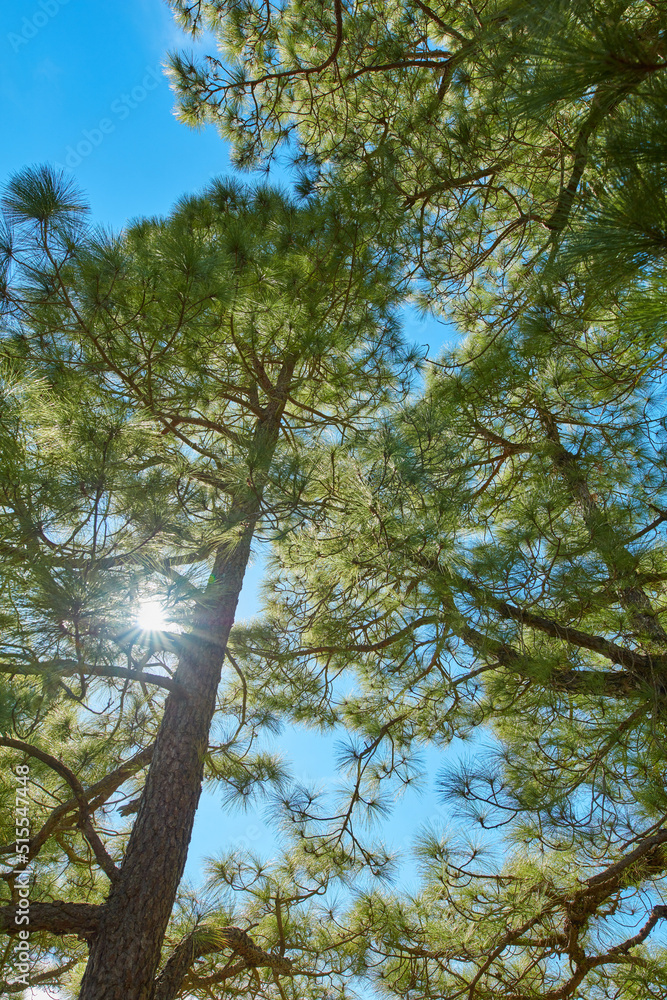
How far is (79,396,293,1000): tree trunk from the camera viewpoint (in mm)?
1873

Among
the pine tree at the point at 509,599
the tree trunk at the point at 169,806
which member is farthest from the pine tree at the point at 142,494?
the pine tree at the point at 509,599

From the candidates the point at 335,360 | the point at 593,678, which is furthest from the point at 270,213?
the point at 593,678

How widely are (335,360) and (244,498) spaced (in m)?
1.17

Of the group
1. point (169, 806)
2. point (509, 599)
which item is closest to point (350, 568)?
point (509, 599)

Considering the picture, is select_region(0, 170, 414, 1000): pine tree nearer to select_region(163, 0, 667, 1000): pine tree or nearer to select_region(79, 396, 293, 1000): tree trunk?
select_region(79, 396, 293, 1000): tree trunk

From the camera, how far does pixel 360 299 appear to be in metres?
3.44

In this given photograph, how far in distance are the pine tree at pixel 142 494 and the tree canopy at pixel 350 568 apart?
0.01 metres

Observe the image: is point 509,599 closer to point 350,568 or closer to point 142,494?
point 350,568

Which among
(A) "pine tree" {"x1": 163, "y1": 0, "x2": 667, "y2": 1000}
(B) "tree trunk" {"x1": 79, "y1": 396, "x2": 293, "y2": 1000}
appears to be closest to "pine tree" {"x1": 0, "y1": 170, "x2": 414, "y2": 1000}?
(B) "tree trunk" {"x1": 79, "y1": 396, "x2": 293, "y2": 1000}

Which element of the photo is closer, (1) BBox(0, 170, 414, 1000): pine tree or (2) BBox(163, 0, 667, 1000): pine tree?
(1) BBox(0, 170, 414, 1000): pine tree

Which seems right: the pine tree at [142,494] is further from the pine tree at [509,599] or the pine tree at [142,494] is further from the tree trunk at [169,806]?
the pine tree at [509,599]

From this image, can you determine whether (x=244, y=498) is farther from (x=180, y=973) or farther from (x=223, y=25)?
(x=223, y=25)

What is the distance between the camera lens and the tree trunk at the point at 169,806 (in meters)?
1.87

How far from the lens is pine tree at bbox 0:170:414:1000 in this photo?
1738 mm
